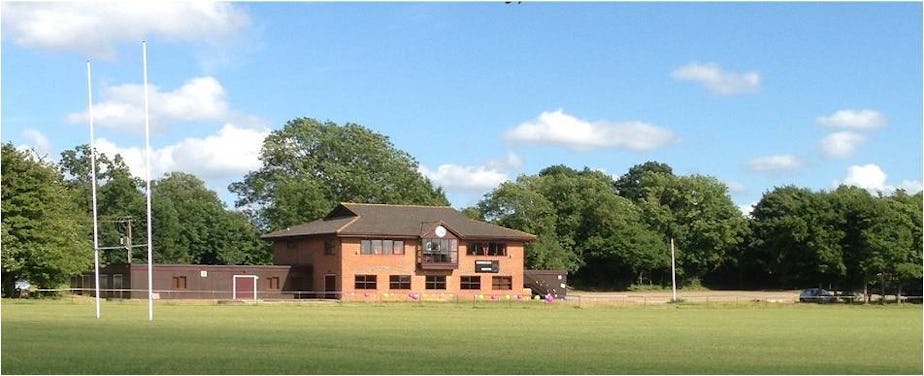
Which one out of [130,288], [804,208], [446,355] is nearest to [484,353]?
[446,355]

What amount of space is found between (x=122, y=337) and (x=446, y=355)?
9.30 m

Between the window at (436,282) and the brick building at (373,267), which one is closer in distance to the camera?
the brick building at (373,267)

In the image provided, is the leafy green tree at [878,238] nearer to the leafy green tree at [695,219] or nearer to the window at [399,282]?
the leafy green tree at [695,219]

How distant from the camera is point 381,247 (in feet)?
290

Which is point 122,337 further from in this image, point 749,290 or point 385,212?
point 749,290

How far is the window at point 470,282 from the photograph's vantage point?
9069cm

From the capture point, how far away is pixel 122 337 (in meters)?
28.8

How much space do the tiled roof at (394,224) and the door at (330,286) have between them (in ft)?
11.2

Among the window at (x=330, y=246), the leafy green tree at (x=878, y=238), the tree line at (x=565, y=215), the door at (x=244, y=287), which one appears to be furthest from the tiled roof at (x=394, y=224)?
the leafy green tree at (x=878, y=238)

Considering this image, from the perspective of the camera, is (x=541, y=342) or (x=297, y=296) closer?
(x=541, y=342)

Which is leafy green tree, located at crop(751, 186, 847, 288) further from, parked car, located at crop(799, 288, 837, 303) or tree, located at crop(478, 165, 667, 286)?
tree, located at crop(478, 165, 667, 286)

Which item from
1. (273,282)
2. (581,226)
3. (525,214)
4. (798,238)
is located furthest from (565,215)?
(273,282)

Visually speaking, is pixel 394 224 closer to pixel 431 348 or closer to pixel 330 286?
pixel 330 286

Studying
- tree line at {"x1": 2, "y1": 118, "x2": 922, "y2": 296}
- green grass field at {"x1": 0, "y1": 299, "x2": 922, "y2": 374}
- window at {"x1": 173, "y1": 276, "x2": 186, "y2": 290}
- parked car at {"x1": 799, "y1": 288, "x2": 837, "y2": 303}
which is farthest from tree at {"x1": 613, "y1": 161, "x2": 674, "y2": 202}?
green grass field at {"x1": 0, "y1": 299, "x2": 922, "y2": 374}
